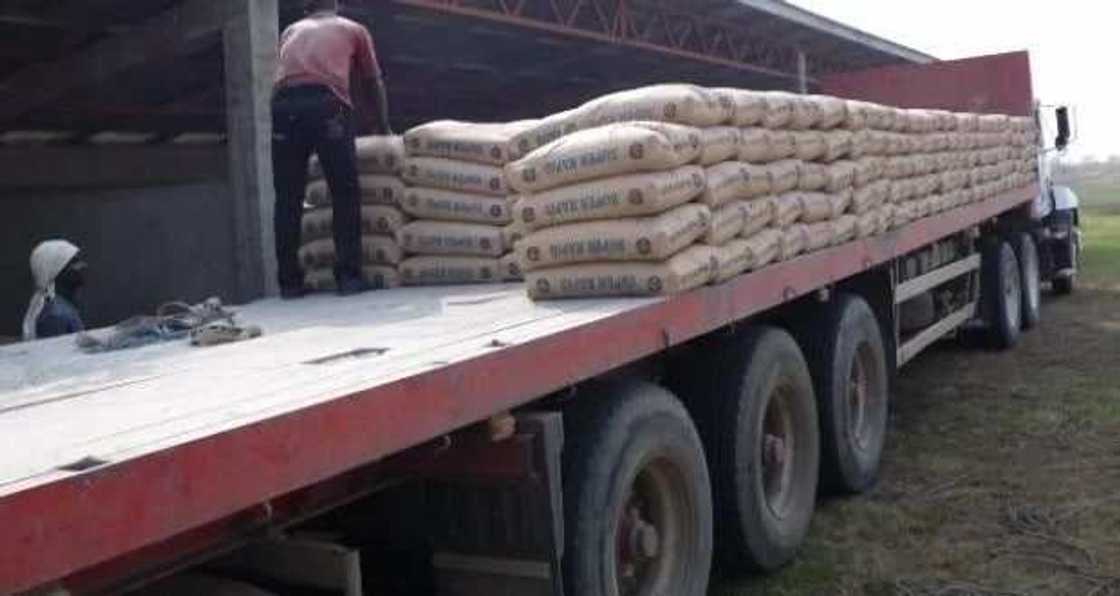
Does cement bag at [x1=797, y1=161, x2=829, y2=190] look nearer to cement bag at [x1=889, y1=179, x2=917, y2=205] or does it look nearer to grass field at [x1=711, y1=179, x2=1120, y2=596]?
cement bag at [x1=889, y1=179, x2=917, y2=205]

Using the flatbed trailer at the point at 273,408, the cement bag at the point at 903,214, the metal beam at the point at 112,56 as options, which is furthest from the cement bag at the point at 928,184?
the metal beam at the point at 112,56

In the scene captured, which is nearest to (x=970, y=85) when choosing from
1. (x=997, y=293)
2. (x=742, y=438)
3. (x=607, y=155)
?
(x=997, y=293)

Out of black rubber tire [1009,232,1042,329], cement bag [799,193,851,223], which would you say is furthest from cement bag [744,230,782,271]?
black rubber tire [1009,232,1042,329]

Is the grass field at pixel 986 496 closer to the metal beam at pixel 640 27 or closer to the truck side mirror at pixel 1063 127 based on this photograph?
the truck side mirror at pixel 1063 127

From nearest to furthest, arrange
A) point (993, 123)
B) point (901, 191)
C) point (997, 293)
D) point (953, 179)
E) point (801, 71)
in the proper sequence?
point (901, 191) < point (953, 179) < point (993, 123) < point (997, 293) < point (801, 71)

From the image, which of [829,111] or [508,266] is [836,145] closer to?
[829,111]

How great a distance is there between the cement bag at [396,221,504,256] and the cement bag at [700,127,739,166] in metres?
1.10

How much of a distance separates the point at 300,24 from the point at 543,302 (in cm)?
229

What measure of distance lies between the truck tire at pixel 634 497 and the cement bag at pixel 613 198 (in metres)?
0.63

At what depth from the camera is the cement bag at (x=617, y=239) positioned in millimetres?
4148

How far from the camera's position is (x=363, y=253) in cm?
571

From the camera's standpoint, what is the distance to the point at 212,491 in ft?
7.24

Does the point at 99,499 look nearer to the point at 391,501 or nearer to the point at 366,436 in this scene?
the point at 366,436

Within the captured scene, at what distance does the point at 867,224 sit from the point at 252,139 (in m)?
5.13
